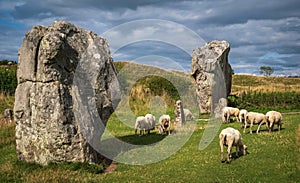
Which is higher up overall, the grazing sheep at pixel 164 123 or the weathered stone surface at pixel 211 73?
the weathered stone surface at pixel 211 73

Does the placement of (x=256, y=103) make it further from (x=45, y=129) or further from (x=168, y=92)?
(x=45, y=129)

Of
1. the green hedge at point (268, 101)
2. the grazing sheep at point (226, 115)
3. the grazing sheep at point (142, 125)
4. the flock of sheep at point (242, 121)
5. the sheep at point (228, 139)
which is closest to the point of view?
the sheep at point (228, 139)

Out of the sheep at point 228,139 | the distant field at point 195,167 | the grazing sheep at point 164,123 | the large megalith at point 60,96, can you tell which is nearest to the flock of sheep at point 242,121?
the sheep at point 228,139

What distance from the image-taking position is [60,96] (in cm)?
1594

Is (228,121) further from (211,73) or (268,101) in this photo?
(268,101)

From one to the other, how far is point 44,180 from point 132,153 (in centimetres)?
705

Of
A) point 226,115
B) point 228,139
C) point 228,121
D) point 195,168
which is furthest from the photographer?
point 228,121

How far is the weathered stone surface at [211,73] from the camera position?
39.2 meters

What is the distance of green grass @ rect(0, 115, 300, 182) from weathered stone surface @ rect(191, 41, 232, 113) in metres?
19.6

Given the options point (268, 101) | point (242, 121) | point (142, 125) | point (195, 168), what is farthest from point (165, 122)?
point (268, 101)

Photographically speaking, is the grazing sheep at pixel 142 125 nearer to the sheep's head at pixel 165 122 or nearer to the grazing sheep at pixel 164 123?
the grazing sheep at pixel 164 123

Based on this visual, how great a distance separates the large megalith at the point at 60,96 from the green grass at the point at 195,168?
3.10 feet

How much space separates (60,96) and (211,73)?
27.1 meters

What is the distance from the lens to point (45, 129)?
1583 centimetres
